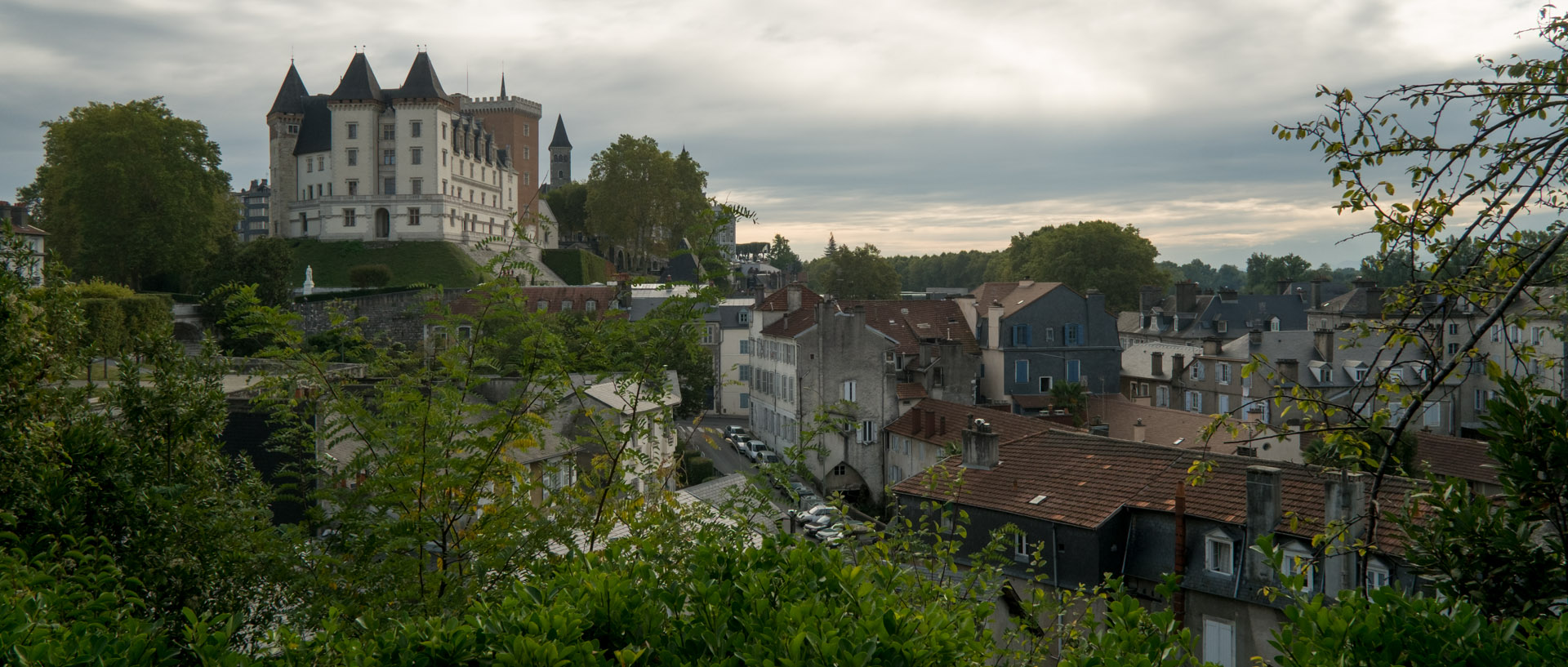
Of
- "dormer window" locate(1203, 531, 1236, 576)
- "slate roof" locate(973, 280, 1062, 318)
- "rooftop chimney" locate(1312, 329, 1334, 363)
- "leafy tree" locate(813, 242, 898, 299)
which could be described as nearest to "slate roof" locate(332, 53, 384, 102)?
"leafy tree" locate(813, 242, 898, 299)

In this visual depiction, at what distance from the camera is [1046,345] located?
170ft

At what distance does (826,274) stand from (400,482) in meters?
91.1

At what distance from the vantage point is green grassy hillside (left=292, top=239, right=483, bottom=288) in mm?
79250

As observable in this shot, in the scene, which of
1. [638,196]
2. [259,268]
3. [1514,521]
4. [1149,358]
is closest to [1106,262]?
[1149,358]

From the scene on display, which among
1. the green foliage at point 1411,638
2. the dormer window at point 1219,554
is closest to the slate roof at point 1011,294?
the dormer window at point 1219,554

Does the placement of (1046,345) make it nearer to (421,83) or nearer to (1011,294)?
(1011,294)

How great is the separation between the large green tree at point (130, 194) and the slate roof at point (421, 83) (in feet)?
80.4

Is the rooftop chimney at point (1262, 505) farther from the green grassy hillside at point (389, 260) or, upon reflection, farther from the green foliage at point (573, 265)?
the green foliage at point (573, 265)

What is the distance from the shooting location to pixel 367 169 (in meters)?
84.4

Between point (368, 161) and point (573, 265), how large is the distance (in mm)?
19081

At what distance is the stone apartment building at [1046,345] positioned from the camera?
51344 mm

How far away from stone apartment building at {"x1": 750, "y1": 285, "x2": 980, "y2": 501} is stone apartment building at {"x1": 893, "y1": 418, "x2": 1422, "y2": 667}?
14811 millimetres

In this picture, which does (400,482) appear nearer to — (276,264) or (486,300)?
(486,300)

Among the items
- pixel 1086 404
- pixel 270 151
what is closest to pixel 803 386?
pixel 1086 404
